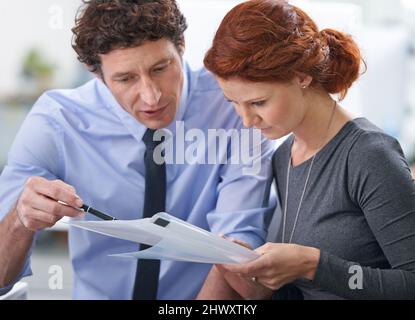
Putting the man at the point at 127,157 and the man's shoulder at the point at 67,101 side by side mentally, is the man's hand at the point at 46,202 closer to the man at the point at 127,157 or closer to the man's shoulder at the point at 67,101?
the man at the point at 127,157

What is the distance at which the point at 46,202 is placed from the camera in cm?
111

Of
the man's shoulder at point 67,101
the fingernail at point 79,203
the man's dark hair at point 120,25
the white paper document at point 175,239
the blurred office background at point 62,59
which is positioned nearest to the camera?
the white paper document at point 175,239

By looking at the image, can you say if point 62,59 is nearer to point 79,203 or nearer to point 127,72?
point 127,72

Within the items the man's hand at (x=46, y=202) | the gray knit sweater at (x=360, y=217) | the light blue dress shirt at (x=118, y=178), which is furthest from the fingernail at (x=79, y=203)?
the gray knit sweater at (x=360, y=217)

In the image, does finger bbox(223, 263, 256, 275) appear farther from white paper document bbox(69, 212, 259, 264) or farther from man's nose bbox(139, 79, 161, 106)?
man's nose bbox(139, 79, 161, 106)

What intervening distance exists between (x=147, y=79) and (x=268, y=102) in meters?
0.25

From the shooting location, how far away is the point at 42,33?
1.49m

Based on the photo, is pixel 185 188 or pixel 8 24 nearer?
pixel 185 188

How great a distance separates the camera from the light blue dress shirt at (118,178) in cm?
128

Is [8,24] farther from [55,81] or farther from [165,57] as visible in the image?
[165,57]

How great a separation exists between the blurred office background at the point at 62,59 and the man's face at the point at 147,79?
0.18 meters

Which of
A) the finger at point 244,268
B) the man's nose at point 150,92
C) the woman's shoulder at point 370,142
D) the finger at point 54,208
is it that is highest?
the man's nose at point 150,92
